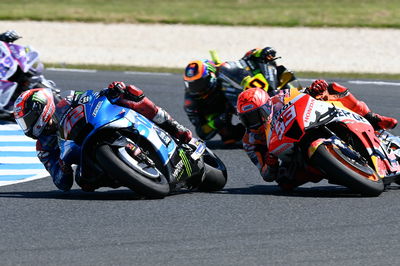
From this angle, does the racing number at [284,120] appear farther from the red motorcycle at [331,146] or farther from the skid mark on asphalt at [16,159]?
the skid mark on asphalt at [16,159]

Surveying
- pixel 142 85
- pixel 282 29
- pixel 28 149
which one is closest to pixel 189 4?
pixel 282 29

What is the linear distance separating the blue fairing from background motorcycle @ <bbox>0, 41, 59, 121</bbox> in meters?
6.39

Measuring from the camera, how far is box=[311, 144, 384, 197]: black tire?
8.59m

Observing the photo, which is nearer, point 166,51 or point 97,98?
point 97,98

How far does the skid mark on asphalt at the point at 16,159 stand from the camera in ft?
37.6

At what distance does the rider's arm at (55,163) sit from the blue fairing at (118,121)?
29 centimetres

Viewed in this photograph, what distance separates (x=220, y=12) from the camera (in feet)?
102

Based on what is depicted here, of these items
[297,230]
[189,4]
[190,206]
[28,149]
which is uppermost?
[297,230]

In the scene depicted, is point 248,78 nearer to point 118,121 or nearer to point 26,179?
point 26,179

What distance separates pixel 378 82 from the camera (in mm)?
19438

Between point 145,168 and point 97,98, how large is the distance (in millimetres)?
766

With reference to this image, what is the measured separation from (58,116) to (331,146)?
2527mm

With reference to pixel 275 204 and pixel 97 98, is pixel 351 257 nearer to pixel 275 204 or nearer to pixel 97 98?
pixel 275 204

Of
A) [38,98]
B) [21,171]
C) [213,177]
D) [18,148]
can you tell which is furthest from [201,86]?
[38,98]
